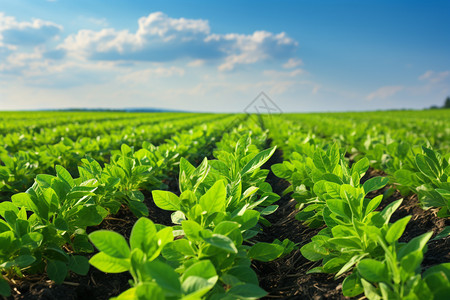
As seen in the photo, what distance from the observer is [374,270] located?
128 centimetres

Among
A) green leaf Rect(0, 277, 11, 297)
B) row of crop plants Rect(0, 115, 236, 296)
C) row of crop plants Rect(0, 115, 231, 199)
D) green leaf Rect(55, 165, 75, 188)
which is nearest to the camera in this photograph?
green leaf Rect(0, 277, 11, 297)

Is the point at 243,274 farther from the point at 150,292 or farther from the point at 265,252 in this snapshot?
the point at 150,292

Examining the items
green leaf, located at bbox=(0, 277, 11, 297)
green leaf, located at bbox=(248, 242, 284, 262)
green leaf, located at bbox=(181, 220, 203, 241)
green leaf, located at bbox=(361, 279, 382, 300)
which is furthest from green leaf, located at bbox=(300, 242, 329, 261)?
green leaf, located at bbox=(0, 277, 11, 297)

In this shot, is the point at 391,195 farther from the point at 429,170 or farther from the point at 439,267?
the point at 439,267

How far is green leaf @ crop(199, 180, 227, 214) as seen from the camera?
1608 millimetres

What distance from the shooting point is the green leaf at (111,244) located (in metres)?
1.27

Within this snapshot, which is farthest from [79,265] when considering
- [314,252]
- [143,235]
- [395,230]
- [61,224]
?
[395,230]

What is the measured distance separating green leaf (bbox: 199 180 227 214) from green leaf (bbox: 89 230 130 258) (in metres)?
0.46

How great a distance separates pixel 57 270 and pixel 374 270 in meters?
1.66

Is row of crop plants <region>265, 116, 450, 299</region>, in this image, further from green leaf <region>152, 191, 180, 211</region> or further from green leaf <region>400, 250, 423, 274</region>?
green leaf <region>152, 191, 180, 211</region>

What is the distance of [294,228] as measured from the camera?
2.80 meters

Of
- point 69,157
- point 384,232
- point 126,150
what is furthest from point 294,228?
point 69,157

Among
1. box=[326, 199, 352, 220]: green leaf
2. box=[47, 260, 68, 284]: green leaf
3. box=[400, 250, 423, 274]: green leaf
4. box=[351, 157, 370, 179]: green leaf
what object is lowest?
box=[47, 260, 68, 284]: green leaf

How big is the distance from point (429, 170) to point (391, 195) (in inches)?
52.6
